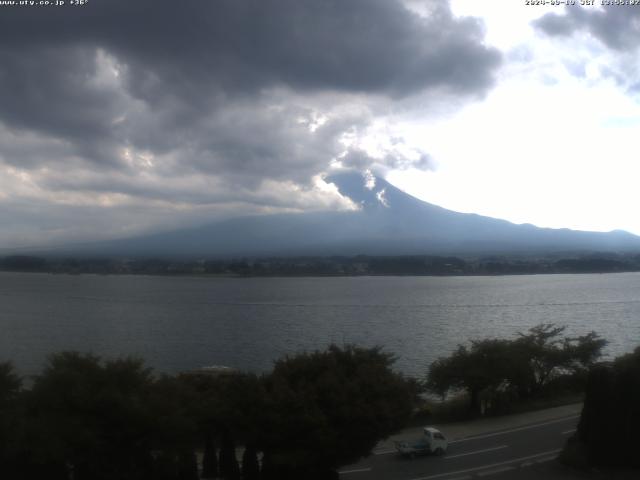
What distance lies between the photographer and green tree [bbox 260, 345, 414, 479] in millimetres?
7719

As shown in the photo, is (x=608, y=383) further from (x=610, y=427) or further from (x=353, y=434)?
(x=353, y=434)

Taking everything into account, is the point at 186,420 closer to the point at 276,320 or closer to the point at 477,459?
the point at 477,459

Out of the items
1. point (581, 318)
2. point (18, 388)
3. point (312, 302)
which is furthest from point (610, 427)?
point (312, 302)

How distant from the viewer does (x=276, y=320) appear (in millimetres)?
34500

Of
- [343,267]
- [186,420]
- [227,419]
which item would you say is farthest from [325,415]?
[343,267]

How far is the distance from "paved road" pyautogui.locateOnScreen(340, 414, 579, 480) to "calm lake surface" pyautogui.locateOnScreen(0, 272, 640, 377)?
26.4ft

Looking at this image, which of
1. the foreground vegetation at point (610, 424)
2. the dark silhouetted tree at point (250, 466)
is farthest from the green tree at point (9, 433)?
the foreground vegetation at point (610, 424)

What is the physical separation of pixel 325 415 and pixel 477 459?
10.6 feet

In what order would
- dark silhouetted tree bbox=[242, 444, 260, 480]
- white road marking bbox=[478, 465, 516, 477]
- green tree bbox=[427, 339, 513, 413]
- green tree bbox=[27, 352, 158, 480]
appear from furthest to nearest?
1. green tree bbox=[427, 339, 513, 413]
2. white road marking bbox=[478, 465, 516, 477]
3. dark silhouetted tree bbox=[242, 444, 260, 480]
4. green tree bbox=[27, 352, 158, 480]

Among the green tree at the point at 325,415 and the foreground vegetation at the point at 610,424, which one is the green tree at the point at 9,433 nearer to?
the green tree at the point at 325,415

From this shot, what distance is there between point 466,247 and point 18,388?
415 feet

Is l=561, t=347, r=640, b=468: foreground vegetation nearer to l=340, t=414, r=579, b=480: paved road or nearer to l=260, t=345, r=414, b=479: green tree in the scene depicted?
l=340, t=414, r=579, b=480: paved road

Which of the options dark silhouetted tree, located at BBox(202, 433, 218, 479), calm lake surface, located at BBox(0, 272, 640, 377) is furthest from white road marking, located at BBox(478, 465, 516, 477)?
calm lake surface, located at BBox(0, 272, 640, 377)

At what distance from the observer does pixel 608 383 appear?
9258 mm
